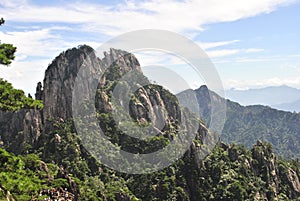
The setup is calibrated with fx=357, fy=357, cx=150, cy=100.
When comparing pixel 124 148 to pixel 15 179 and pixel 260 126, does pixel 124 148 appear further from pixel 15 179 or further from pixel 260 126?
pixel 260 126

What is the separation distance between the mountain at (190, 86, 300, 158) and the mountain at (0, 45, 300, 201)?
3125 inches

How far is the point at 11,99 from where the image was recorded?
996 centimetres

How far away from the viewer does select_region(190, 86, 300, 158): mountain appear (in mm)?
134250

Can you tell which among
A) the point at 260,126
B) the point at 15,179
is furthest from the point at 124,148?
the point at 260,126

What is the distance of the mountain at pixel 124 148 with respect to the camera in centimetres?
3462

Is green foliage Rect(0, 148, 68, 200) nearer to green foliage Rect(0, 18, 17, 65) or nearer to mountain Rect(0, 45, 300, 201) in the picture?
green foliage Rect(0, 18, 17, 65)

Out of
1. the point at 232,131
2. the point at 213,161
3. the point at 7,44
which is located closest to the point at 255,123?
the point at 232,131

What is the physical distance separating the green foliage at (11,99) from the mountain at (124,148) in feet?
51.7

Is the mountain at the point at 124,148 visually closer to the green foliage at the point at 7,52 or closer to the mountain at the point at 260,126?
the green foliage at the point at 7,52

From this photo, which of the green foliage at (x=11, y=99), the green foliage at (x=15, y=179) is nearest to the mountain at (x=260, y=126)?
the green foliage at (x=15, y=179)

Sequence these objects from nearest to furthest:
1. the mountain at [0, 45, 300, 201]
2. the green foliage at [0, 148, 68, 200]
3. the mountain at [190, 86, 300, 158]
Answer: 1. the green foliage at [0, 148, 68, 200]
2. the mountain at [0, 45, 300, 201]
3. the mountain at [190, 86, 300, 158]

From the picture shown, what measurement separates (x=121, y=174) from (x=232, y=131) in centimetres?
11760

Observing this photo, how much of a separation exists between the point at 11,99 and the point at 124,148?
106 feet

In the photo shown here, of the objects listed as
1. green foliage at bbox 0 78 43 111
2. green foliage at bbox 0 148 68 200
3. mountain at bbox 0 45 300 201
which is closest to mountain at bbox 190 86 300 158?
mountain at bbox 0 45 300 201
